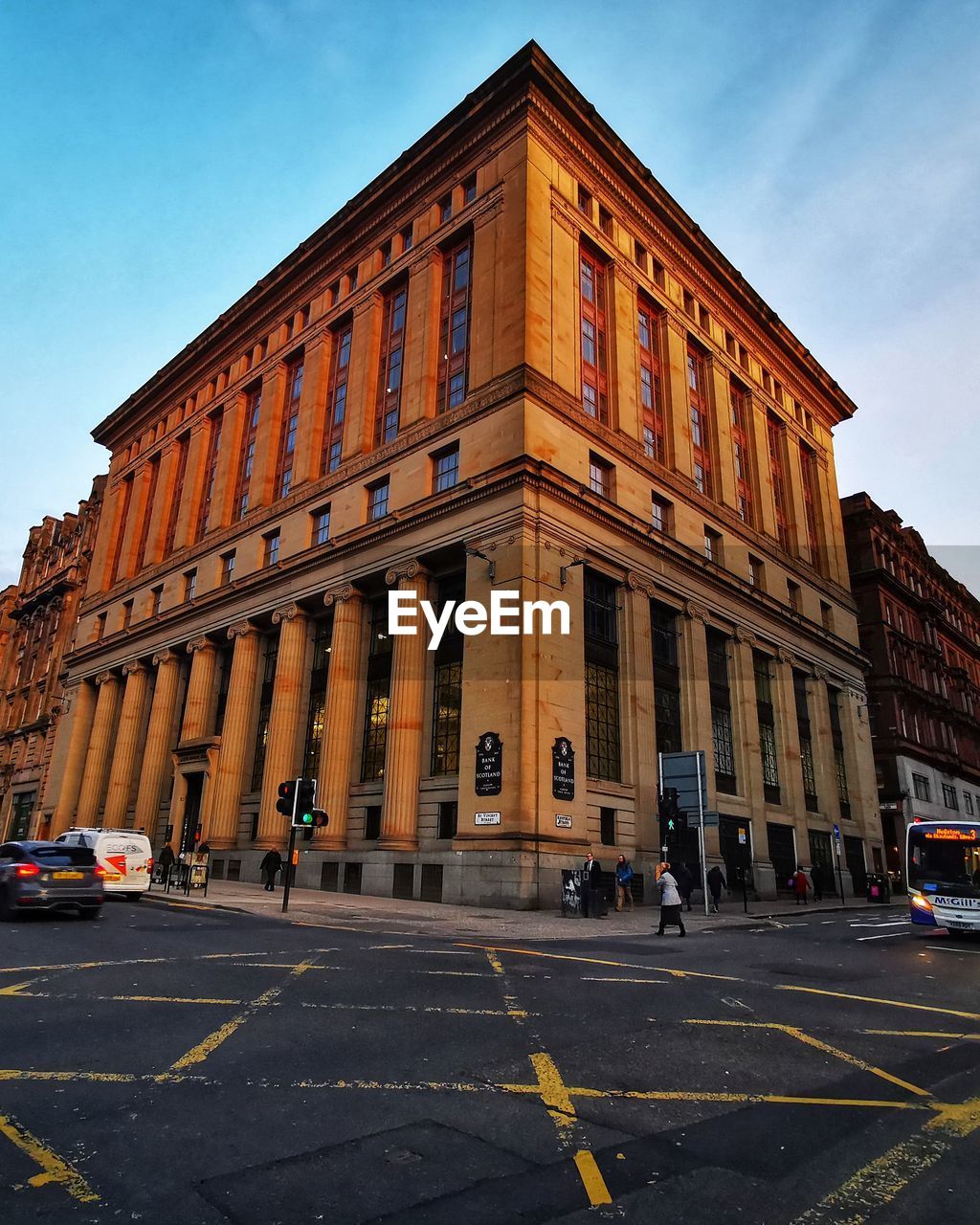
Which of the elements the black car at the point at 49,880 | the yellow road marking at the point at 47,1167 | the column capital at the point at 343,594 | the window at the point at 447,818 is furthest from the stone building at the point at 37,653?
the yellow road marking at the point at 47,1167

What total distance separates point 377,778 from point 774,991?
75.8 feet

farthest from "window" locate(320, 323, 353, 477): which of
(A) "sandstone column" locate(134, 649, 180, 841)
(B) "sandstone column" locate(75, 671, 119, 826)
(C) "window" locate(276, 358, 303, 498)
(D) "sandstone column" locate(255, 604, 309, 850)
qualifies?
(B) "sandstone column" locate(75, 671, 119, 826)

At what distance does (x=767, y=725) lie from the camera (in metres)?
40.3

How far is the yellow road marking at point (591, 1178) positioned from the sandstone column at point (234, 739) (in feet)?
116

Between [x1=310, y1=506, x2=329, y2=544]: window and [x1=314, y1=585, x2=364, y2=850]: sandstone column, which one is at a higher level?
[x1=310, y1=506, x2=329, y2=544]: window

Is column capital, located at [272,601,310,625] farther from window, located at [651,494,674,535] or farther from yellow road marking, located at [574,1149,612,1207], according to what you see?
yellow road marking, located at [574,1149,612,1207]

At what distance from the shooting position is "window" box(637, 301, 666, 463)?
37.2 metres

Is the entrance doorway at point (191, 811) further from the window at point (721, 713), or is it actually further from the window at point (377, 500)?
Answer: the window at point (721, 713)

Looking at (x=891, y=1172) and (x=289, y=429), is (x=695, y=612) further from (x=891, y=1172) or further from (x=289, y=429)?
(x=891, y=1172)

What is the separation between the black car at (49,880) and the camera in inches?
595

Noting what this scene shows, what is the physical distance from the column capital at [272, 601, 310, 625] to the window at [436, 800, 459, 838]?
13.0 meters

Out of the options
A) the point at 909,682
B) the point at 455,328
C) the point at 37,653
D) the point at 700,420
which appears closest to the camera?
the point at 455,328

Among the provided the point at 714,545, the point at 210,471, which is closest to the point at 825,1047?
the point at 714,545

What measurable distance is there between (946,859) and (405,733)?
1774 cm
